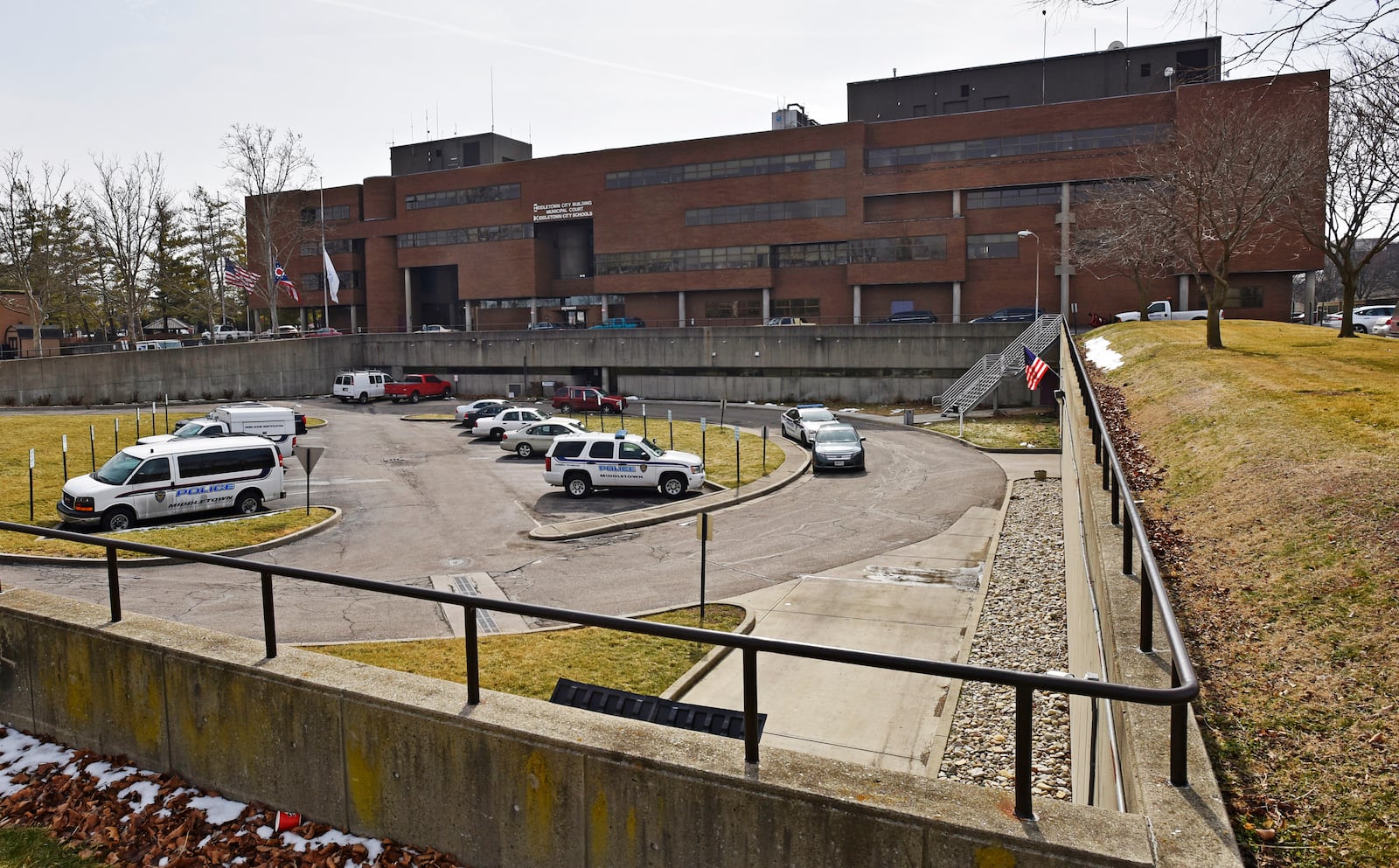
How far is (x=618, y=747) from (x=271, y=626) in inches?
107

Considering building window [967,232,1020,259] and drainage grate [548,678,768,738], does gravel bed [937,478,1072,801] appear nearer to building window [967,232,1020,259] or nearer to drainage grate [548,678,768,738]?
drainage grate [548,678,768,738]

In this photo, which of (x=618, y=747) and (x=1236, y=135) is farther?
(x=1236, y=135)

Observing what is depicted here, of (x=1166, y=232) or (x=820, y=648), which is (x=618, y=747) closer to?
(x=820, y=648)

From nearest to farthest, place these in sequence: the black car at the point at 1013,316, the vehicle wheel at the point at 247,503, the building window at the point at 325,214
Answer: the vehicle wheel at the point at 247,503 < the black car at the point at 1013,316 < the building window at the point at 325,214

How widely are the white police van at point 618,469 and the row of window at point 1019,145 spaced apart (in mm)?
43541

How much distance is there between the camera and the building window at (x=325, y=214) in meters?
88.0

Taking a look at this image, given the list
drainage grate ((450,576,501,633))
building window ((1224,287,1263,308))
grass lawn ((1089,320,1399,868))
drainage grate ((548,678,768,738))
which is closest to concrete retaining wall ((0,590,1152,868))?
grass lawn ((1089,320,1399,868))

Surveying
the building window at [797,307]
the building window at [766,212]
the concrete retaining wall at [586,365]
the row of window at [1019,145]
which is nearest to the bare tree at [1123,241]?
the row of window at [1019,145]

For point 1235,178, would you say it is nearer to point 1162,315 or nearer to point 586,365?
point 1162,315

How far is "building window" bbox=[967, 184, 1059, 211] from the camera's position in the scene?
60969 millimetres

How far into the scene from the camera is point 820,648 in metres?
4.16

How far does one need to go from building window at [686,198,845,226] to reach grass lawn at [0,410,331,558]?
4062 cm

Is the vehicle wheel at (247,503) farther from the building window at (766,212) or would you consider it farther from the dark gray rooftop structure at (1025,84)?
the dark gray rooftop structure at (1025,84)

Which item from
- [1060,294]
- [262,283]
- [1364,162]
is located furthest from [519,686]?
[262,283]
